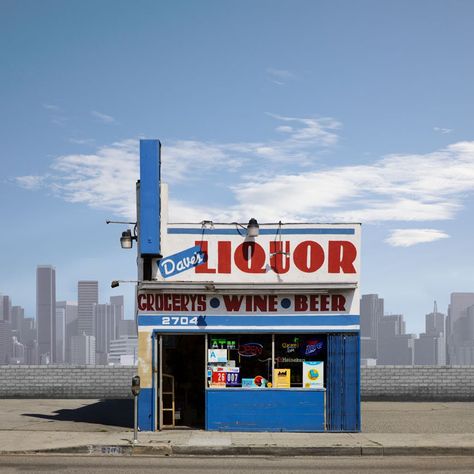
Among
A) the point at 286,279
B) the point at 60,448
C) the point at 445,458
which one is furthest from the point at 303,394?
the point at 60,448

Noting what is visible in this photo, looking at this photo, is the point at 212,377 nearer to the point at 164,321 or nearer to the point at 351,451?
the point at 164,321

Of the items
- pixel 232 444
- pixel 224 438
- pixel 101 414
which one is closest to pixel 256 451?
pixel 232 444

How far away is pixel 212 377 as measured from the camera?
2183cm

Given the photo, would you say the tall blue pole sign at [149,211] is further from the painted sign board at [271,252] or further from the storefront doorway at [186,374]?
the storefront doorway at [186,374]

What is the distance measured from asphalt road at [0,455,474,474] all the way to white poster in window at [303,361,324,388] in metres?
3.72

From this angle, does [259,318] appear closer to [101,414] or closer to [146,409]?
[146,409]

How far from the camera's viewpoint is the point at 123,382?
106ft

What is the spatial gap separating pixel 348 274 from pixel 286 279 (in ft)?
5.34

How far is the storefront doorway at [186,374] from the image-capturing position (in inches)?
888

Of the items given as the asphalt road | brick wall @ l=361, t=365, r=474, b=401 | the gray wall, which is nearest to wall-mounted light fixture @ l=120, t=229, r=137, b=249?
the asphalt road

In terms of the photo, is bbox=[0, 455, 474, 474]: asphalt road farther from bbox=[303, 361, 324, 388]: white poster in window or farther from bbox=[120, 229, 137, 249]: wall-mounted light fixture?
bbox=[120, 229, 137, 249]: wall-mounted light fixture

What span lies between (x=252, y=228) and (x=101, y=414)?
855 cm

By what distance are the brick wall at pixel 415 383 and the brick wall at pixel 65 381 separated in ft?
29.8

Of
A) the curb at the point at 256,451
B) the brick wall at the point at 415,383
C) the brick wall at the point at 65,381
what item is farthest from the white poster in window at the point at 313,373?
the brick wall at the point at 65,381
